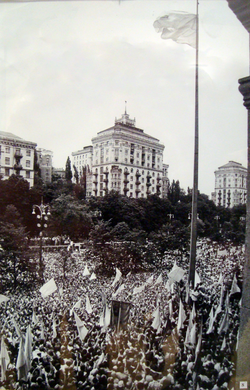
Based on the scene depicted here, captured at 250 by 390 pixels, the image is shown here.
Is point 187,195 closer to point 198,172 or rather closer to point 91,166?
point 198,172

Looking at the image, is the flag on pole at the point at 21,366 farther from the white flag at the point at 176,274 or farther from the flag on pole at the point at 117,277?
the white flag at the point at 176,274

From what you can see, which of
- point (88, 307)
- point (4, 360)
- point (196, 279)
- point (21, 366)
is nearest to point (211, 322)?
point (196, 279)

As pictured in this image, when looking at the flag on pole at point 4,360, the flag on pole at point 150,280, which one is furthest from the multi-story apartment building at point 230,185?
the flag on pole at point 4,360

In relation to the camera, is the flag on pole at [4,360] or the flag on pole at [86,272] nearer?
the flag on pole at [4,360]

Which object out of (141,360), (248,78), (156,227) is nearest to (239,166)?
(248,78)

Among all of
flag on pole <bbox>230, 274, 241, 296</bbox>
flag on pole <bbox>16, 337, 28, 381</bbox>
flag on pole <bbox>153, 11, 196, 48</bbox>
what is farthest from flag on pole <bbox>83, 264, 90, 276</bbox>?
flag on pole <bbox>153, 11, 196, 48</bbox>
